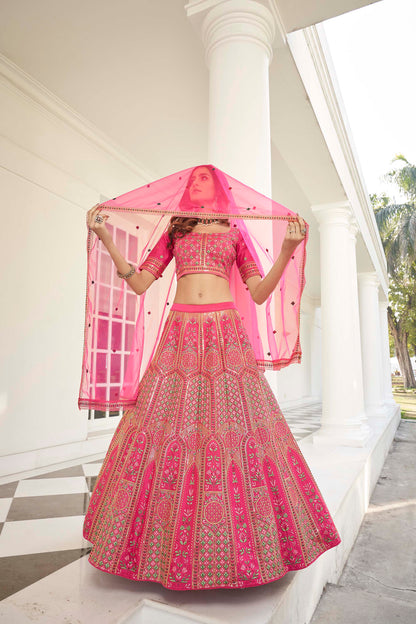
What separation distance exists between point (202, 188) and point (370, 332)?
856cm

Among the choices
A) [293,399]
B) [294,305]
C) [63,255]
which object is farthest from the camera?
[293,399]

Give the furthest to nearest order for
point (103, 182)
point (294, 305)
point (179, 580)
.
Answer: point (103, 182) < point (294, 305) < point (179, 580)

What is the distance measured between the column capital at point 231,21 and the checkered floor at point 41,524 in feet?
9.34

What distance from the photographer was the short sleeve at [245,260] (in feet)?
6.09

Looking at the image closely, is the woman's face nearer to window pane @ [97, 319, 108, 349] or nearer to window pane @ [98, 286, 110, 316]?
window pane @ [98, 286, 110, 316]

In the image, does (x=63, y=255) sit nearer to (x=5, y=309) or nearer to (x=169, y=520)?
(x=5, y=309)

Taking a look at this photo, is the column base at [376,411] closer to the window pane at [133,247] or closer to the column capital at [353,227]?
the column capital at [353,227]

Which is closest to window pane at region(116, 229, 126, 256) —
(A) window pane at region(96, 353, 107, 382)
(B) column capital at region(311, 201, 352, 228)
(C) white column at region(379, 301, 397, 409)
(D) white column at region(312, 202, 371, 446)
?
(A) window pane at region(96, 353, 107, 382)

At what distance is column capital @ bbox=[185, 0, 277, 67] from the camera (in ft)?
8.12

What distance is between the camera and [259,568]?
4.37 ft

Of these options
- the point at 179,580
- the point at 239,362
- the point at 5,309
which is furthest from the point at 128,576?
the point at 5,309

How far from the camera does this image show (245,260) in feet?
6.11

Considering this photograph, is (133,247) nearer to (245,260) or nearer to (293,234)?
(245,260)

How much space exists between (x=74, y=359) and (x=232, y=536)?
11.8 ft
